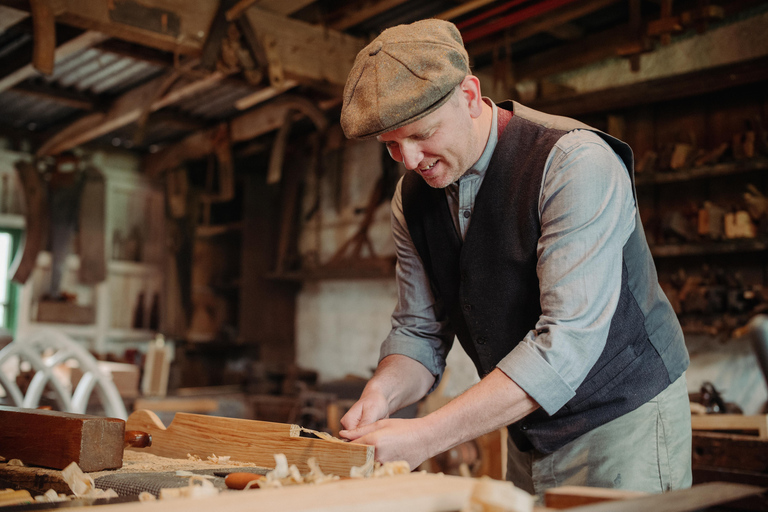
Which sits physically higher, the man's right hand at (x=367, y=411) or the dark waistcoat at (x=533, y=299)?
the dark waistcoat at (x=533, y=299)

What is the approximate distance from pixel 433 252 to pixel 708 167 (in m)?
Answer: 2.38

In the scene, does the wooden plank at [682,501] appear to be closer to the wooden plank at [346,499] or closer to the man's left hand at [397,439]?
the wooden plank at [346,499]

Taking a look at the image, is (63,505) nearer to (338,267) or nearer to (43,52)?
(43,52)

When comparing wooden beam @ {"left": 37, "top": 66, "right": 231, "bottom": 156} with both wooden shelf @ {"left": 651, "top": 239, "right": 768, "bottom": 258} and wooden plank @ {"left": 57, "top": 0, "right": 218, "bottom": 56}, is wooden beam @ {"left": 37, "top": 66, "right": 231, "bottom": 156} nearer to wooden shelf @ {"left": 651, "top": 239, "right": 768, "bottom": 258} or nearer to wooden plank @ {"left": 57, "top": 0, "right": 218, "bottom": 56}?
wooden plank @ {"left": 57, "top": 0, "right": 218, "bottom": 56}

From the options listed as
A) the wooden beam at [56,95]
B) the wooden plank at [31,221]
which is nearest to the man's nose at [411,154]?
the wooden beam at [56,95]

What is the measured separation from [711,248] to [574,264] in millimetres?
2496

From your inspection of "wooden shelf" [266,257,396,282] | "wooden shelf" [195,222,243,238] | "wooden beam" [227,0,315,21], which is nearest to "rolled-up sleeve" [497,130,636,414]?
"wooden beam" [227,0,315,21]

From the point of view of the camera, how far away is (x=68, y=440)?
1.32 metres

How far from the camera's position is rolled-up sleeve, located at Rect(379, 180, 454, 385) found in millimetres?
1788

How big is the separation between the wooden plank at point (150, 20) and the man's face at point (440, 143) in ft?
7.96

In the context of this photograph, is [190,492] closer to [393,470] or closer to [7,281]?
[393,470]

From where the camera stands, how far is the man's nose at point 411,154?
1.48 meters

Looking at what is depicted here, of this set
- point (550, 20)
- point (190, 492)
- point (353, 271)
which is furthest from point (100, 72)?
point (190, 492)

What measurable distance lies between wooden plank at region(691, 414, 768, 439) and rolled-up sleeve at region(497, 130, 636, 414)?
1.86 meters
